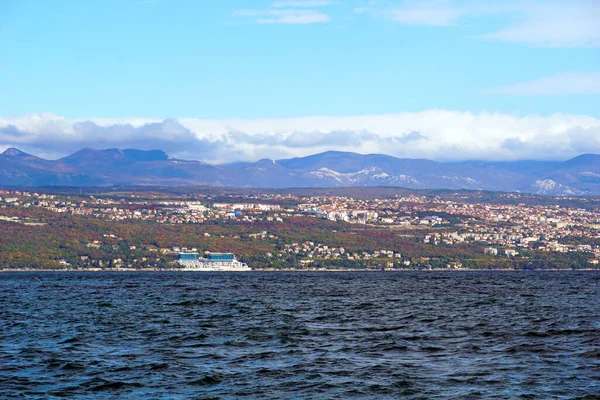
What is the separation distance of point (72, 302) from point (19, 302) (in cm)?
480

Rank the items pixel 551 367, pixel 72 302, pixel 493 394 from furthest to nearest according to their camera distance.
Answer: pixel 72 302 → pixel 551 367 → pixel 493 394

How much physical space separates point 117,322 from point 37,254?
144 metres

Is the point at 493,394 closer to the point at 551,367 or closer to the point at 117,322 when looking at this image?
the point at 551,367

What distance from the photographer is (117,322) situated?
56.5m

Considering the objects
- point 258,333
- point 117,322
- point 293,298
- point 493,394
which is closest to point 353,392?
point 493,394

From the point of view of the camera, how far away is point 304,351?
1620 inches

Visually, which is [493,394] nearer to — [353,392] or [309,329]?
[353,392]

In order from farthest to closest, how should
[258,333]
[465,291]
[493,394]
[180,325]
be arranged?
[465,291], [180,325], [258,333], [493,394]

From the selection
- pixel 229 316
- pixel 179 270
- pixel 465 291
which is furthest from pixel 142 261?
pixel 229 316

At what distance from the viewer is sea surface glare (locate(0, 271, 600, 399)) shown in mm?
32375

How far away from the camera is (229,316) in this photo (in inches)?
2367

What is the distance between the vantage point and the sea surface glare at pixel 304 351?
3238 centimetres

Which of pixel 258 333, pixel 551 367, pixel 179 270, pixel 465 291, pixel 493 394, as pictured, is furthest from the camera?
pixel 179 270

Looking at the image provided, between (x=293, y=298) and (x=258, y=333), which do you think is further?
(x=293, y=298)
